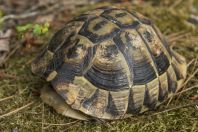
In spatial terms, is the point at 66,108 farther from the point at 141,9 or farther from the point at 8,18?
the point at 141,9

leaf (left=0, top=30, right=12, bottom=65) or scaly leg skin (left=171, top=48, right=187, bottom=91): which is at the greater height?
leaf (left=0, top=30, right=12, bottom=65)

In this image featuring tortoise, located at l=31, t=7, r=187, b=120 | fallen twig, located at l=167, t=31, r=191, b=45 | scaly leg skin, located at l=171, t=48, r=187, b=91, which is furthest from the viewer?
fallen twig, located at l=167, t=31, r=191, b=45

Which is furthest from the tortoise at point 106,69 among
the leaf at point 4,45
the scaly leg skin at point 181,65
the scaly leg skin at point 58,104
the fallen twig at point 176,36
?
the fallen twig at point 176,36

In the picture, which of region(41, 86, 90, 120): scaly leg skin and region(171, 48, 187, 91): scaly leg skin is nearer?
region(41, 86, 90, 120): scaly leg skin

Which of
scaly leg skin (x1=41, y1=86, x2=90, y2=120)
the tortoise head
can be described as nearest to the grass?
scaly leg skin (x1=41, y1=86, x2=90, y2=120)

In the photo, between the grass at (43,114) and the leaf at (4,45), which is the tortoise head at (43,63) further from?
the leaf at (4,45)

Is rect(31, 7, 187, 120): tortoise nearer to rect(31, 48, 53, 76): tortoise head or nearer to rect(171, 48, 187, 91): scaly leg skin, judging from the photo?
rect(31, 48, 53, 76): tortoise head

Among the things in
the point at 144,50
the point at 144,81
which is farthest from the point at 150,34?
the point at 144,81

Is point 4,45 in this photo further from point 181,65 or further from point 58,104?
point 181,65

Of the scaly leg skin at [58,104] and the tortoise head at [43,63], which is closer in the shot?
the scaly leg skin at [58,104]
